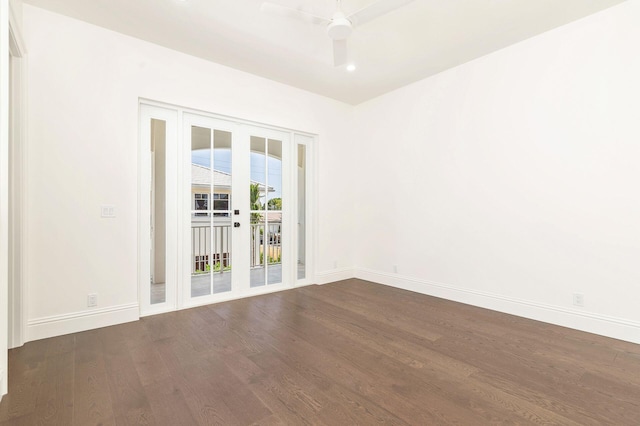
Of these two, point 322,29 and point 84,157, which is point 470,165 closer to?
point 322,29

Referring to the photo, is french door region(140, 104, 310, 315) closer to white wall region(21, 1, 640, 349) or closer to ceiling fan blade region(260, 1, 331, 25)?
white wall region(21, 1, 640, 349)

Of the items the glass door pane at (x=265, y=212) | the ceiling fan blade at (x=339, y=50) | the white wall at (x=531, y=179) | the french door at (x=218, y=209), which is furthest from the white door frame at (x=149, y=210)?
A: the white wall at (x=531, y=179)

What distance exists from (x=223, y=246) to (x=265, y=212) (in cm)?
74

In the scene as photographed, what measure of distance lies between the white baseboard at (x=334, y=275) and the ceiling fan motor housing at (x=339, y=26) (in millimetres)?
3225

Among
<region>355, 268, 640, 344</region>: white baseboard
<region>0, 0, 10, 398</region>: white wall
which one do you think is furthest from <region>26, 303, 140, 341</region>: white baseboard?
<region>355, 268, 640, 344</region>: white baseboard

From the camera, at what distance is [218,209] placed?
3.67 m

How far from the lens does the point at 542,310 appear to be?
304cm

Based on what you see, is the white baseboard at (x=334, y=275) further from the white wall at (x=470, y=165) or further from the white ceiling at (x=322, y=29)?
the white ceiling at (x=322, y=29)

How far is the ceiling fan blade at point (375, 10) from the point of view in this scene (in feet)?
6.97

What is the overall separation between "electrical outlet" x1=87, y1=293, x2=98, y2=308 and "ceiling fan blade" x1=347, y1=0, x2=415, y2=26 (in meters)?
3.36

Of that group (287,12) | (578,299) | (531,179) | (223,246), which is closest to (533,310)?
(578,299)

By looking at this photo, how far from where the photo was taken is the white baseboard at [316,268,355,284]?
15.0 feet

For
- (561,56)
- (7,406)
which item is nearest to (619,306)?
(561,56)

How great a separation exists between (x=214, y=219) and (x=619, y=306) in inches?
163
